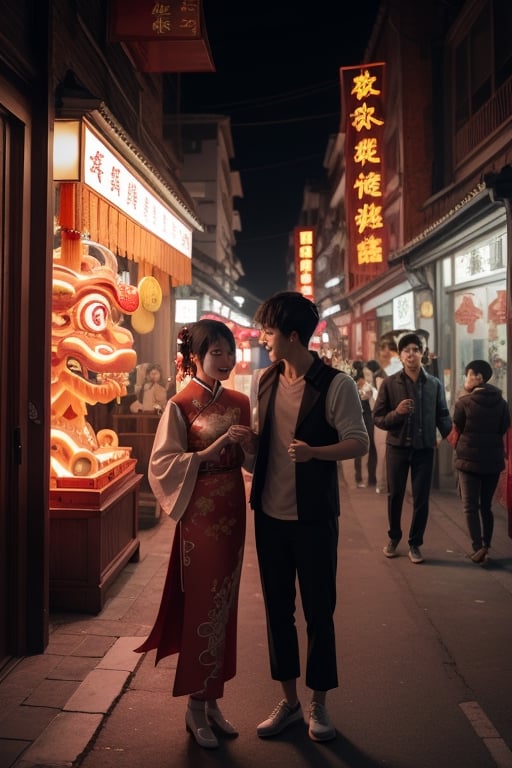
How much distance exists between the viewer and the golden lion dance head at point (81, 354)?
6.04 metres

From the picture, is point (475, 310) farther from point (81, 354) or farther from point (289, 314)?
point (289, 314)

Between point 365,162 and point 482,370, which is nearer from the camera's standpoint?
point 482,370

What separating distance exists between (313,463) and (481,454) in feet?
13.5

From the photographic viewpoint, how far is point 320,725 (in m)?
3.77

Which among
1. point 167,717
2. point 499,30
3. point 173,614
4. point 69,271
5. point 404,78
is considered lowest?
point 167,717

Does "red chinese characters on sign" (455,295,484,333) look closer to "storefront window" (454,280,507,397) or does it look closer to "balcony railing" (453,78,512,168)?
"storefront window" (454,280,507,397)

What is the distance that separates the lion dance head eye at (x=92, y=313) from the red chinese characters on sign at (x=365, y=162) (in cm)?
1217

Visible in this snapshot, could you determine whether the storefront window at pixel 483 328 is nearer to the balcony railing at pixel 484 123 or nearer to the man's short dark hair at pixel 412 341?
the balcony railing at pixel 484 123

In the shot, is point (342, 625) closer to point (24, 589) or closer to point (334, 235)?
point (24, 589)

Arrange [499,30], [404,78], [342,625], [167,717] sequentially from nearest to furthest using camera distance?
[167,717]
[342,625]
[499,30]
[404,78]

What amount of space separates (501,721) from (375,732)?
2.41ft

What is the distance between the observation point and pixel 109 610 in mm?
5820

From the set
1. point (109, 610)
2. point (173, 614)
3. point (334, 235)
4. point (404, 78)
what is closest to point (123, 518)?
point (109, 610)

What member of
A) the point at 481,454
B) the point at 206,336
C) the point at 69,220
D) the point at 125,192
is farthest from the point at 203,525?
the point at 481,454
